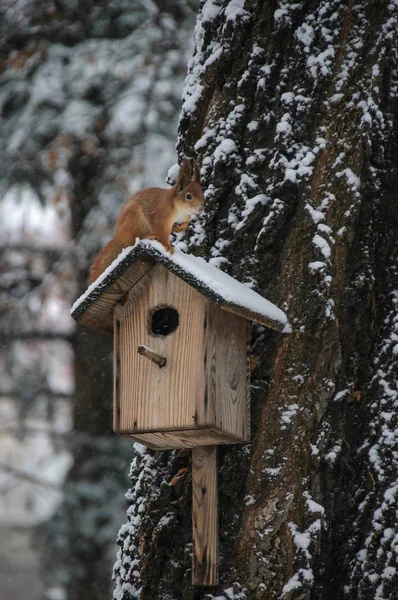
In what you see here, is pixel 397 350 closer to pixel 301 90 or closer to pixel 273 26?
pixel 301 90

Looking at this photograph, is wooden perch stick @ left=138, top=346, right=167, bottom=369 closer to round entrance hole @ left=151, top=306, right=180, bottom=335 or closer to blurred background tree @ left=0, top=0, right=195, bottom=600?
round entrance hole @ left=151, top=306, right=180, bottom=335

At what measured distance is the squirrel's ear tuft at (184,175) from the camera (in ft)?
8.48

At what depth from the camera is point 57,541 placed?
596 cm

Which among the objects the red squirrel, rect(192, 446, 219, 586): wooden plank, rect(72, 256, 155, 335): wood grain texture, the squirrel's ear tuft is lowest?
rect(192, 446, 219, 586): wooden plank

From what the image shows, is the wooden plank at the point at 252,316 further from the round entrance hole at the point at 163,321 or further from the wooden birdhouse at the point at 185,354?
the round entrance hole at the point at 163,321

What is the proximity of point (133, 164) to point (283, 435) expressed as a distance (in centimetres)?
415

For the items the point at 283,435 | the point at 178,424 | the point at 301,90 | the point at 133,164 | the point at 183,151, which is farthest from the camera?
the point at 133,164

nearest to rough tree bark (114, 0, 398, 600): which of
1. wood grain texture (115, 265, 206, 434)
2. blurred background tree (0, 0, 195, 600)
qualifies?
wood grain texture (115, 265, 206, 434)

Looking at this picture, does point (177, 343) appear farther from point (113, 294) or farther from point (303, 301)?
point (303, 301)

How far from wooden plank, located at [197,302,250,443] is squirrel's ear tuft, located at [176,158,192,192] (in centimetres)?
39

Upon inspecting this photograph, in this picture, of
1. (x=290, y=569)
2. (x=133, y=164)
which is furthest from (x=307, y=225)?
(x=133, y=164)

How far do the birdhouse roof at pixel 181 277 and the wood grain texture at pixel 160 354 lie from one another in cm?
5

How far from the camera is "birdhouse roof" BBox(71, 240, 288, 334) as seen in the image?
2449mm

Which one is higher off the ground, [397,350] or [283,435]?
[397,350]
